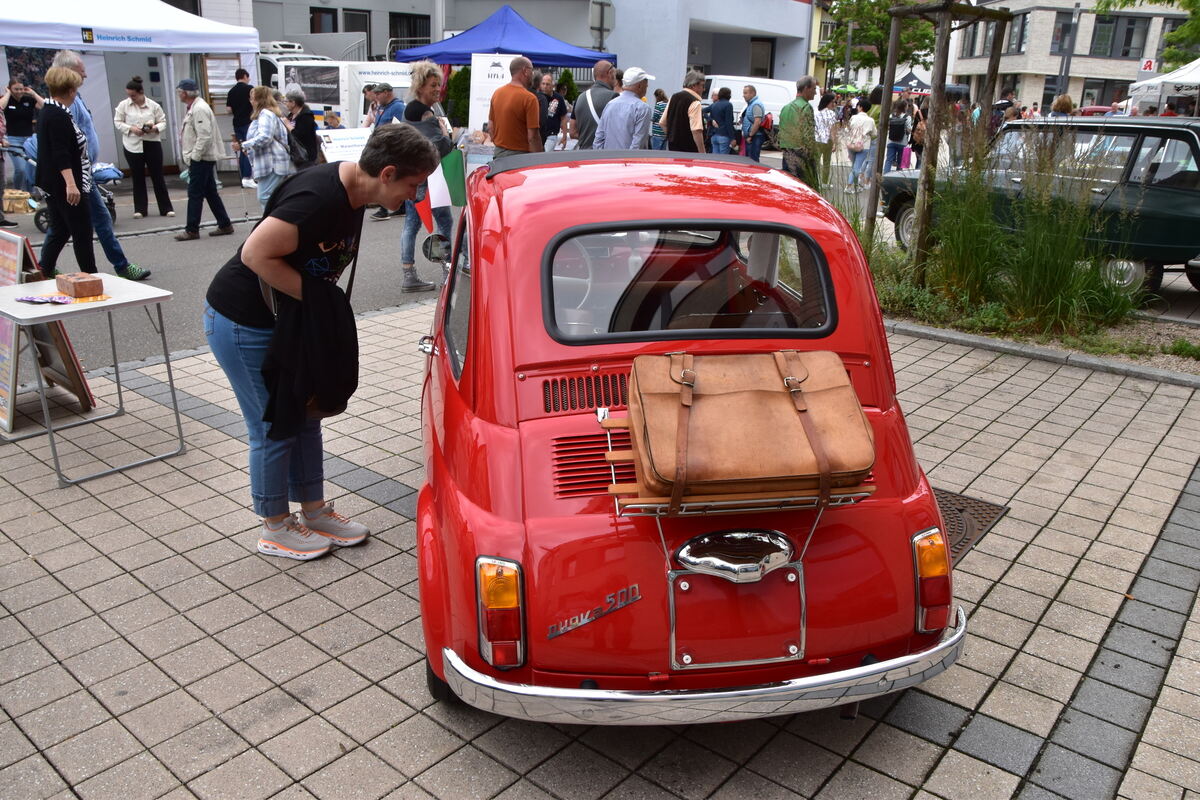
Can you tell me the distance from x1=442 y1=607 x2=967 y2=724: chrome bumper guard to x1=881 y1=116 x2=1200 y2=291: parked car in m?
5.89

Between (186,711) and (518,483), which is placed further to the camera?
(186,711)

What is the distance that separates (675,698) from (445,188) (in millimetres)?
7368

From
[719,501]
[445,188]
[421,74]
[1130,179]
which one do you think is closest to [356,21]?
[421,74]

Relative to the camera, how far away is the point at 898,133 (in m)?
17.9

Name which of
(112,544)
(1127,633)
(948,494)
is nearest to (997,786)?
Answer: (1127,633)

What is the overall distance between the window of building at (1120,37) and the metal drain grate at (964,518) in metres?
64.7

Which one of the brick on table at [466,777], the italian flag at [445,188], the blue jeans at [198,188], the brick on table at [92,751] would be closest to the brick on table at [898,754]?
the brick on table at [466,777]

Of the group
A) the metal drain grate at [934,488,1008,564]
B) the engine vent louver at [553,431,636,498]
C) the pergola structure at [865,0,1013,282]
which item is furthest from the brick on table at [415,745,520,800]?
the pergola structure at [865,0,1013,282]

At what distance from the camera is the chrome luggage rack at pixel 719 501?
2.52m

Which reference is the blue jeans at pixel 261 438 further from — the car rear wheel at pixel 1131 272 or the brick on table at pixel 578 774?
the car rear wheel at pixel 1131 272

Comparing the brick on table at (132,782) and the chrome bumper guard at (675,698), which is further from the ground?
the chrome bumper guard at (675,698)

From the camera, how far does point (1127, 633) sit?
149 inches

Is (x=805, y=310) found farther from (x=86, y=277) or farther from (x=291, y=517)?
(x=86, y=277)

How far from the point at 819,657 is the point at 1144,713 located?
1430 millimetres
